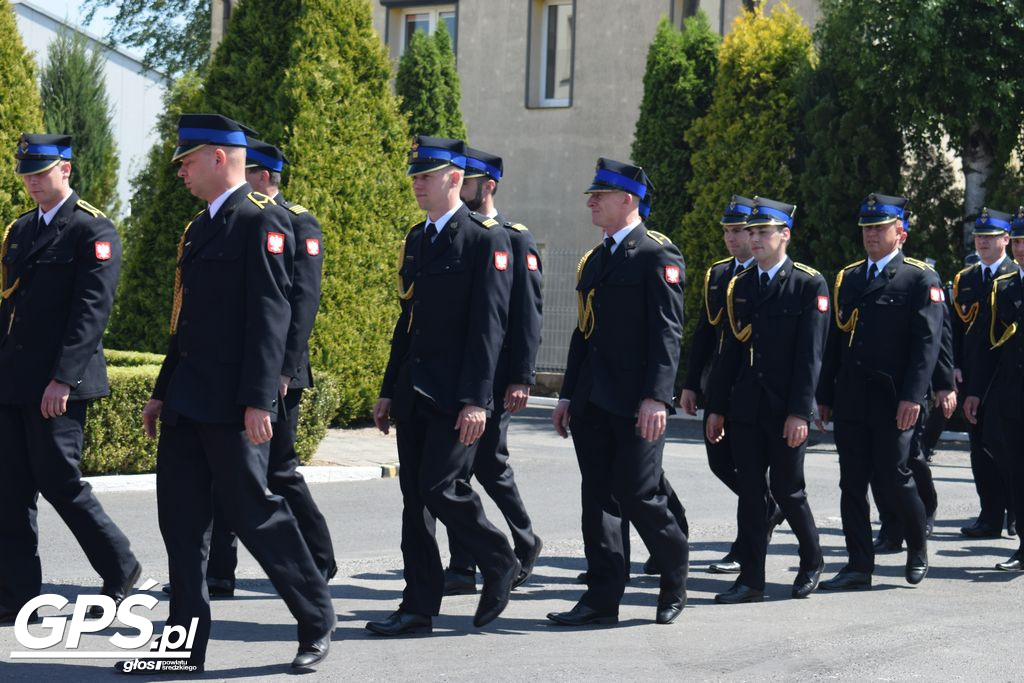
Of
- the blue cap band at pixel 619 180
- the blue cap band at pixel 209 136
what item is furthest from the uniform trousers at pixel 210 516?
the blue cap band at pixel 619 180

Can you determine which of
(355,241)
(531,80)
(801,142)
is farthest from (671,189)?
(355,241)

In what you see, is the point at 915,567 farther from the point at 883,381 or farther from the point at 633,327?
the point at 633,327

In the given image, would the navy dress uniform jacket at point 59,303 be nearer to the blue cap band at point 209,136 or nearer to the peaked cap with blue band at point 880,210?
the blue cap band at point 209,136

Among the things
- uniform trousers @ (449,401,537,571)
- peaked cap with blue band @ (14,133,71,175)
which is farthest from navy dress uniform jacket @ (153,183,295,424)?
uniform trousers @ (449,401,537,571)

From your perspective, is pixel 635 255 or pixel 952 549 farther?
pixel 952 549

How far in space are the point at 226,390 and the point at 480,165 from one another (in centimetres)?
268

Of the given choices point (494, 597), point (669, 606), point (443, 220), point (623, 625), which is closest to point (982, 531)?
point (669, 606)

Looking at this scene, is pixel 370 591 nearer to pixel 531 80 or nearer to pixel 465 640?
pixel 465 640

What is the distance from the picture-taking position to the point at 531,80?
84.9 feet

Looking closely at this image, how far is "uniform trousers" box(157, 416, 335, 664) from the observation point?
5.73 metres

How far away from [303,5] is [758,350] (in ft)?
31.3

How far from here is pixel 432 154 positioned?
6.64 m

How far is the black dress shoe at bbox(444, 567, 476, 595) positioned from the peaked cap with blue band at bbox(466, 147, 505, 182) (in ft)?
6.68

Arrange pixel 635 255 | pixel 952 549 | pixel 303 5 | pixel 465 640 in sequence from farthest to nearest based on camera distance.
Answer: pixel 303 5 < pixel 952 549 < pixel 635 255 < pixel 465 640
